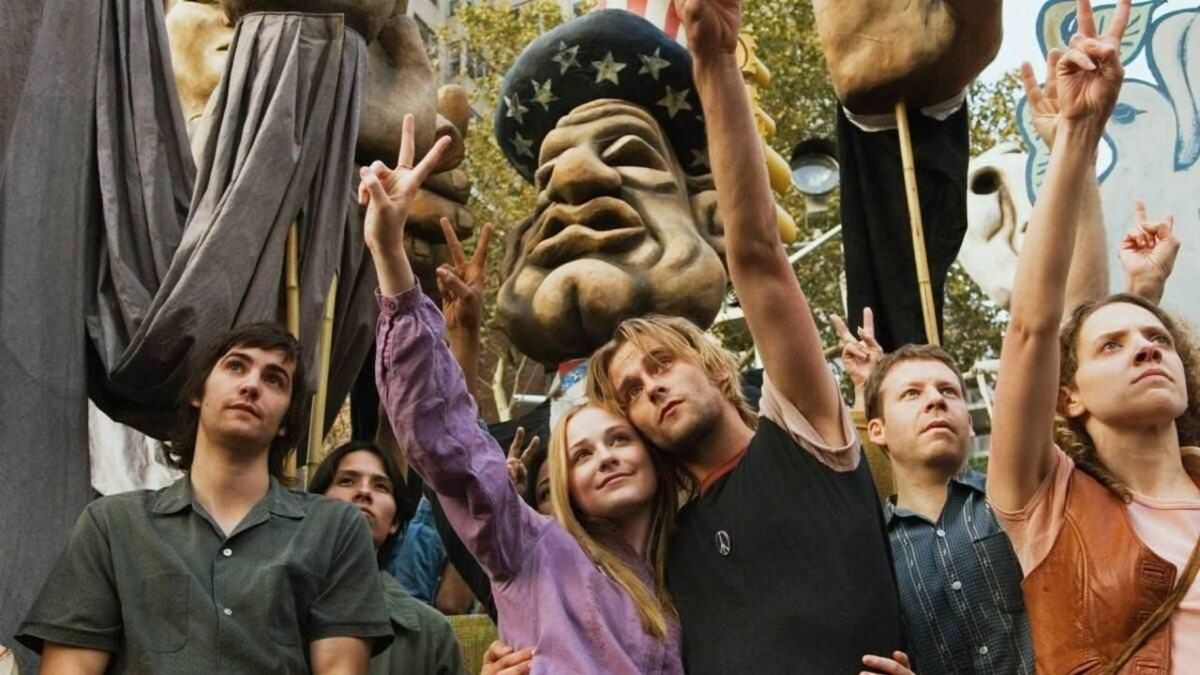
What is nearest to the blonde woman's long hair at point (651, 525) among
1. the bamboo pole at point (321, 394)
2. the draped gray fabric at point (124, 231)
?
the draped gray fabric at point (124, 231)

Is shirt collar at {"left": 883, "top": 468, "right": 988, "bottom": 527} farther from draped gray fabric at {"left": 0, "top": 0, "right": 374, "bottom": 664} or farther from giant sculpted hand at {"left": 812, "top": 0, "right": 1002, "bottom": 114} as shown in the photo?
giant sculpted hand at {"left": 812, "top": 0, "right": 1002, "bottom": 114}

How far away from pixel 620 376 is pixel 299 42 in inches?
97.2

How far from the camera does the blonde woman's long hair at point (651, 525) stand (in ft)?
9.79

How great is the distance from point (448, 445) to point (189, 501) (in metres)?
0.62

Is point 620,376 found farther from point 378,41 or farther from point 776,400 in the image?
point 378,41

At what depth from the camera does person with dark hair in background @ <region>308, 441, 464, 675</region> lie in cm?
369

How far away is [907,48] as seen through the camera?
5.58 m

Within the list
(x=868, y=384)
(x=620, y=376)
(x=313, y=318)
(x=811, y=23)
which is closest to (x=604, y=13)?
(x=313, y=318)

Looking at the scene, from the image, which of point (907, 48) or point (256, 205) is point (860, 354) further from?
point (256, 205)

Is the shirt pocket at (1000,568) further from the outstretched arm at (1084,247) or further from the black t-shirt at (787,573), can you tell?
the outstretched arm at (1084,247)

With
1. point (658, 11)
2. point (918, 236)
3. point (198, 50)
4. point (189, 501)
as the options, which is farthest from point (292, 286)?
point (658, 11)

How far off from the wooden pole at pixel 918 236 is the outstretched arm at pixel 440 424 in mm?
2413

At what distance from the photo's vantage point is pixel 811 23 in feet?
59.8

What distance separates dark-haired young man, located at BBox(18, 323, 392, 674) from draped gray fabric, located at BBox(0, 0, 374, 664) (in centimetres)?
70
